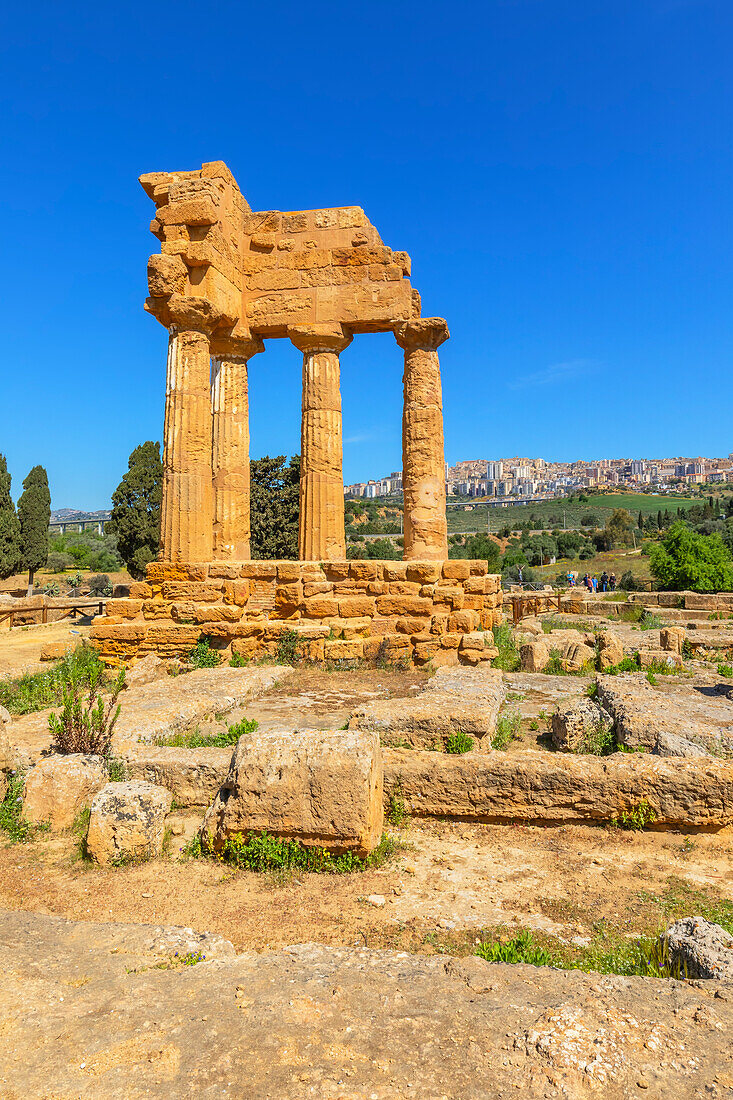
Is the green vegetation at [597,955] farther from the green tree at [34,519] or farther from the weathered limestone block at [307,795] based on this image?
the green tree at [34,519]

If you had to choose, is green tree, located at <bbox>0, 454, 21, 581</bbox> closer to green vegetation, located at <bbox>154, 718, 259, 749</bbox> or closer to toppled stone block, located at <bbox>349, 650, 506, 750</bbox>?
green vegetation, located at <bbox>154, 718, 259, 749</bbox>

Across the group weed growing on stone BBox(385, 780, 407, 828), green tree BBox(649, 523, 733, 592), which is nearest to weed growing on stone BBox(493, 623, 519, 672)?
weed growing on stone BBox(385, 780, 407, 828)

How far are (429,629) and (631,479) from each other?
184725 mm

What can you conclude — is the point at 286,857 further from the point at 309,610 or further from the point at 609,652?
the point at 609,652

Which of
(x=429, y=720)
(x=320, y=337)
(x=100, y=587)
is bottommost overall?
(x=429, y=720)

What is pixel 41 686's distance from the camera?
791cm

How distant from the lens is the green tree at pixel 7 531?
96.9 ft

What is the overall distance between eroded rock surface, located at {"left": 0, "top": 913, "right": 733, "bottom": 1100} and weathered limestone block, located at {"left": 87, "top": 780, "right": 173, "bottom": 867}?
4.39 ft

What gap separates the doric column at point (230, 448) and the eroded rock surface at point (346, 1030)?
382 inches

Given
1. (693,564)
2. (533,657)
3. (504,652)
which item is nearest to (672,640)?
(533,657)

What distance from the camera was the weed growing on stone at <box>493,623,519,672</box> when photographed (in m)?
9.88

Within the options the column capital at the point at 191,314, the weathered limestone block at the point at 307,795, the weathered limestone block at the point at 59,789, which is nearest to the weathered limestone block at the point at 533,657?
the weathered limestone block at the point at 307,795

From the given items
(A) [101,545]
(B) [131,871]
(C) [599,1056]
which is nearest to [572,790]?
(C) [599,1056]

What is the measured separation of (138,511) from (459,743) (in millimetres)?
26968
